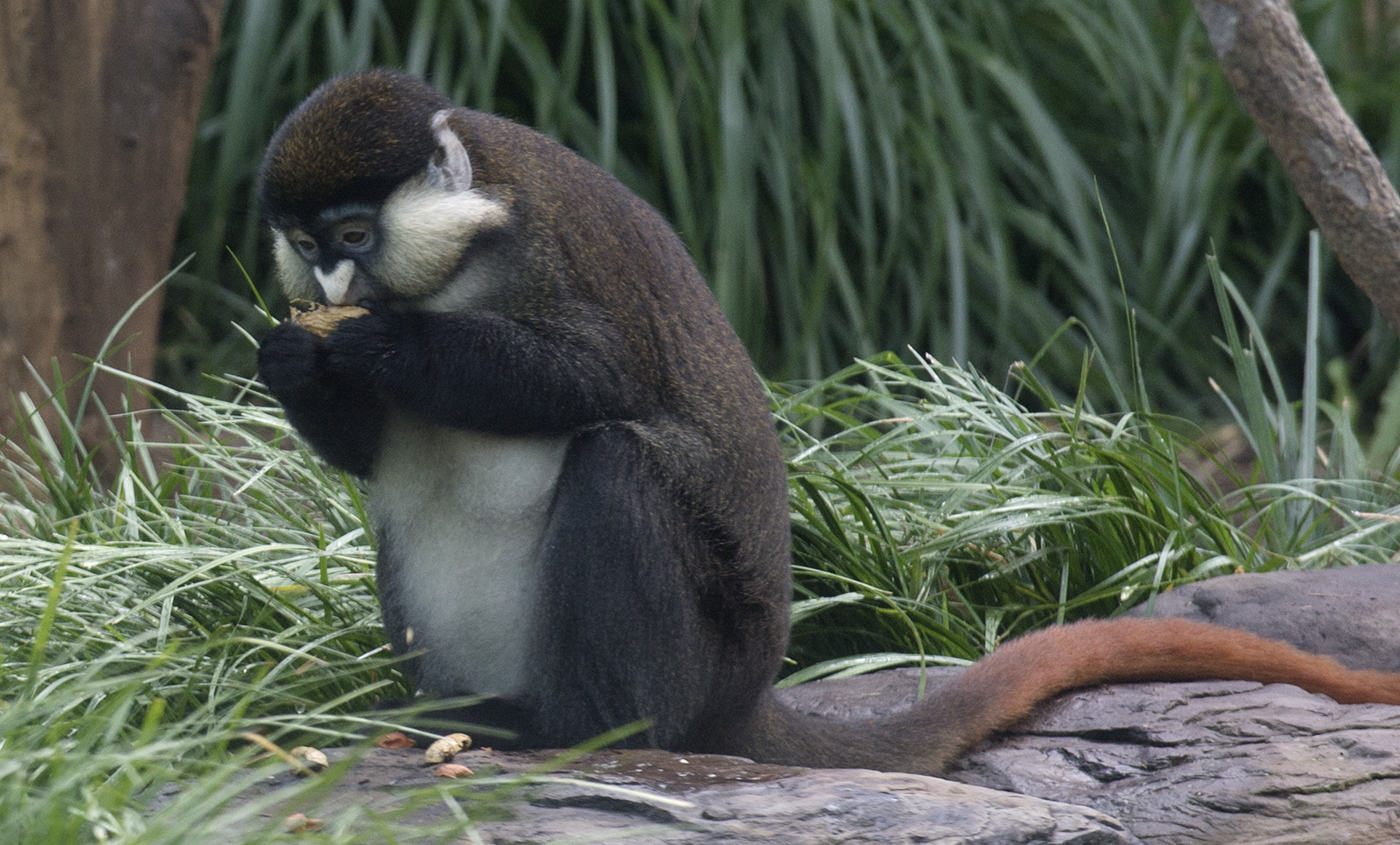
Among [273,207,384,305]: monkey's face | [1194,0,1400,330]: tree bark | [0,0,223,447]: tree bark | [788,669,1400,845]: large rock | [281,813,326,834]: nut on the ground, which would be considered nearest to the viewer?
[281,813,326,834]: nut on the ground

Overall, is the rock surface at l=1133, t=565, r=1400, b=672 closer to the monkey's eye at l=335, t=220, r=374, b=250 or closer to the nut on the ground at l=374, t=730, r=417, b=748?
the nut on the ground at l=374, t=730, r=417, b=748

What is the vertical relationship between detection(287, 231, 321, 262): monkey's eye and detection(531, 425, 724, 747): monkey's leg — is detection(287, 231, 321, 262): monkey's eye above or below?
above

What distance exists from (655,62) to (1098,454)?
8.71 ft

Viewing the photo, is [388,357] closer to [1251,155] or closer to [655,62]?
[655,62]

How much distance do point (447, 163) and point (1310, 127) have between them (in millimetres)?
2048

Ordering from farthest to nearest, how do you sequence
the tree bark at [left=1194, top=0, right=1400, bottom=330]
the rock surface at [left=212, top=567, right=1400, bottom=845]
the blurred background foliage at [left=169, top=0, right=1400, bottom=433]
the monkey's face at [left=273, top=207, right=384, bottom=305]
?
the blurred background foliage at [left=169, top=0, right=1400, bottom=433], the tree bark at [left=1194, top=0, right=1400, bottom=330], the monkey's face at [left=273, top=207, right=384, bottom=305], the rock surface at [left=212, top=567, right=1400, bottom=845]

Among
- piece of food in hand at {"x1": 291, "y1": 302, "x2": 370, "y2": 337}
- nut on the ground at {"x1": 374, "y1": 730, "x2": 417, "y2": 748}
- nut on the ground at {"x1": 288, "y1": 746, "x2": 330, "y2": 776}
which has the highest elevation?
piece of food in hand at {"x1": 291, "y1": 302, "x2": 370, "y2": 337}

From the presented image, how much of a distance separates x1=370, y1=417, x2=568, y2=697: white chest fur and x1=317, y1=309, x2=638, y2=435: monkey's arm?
0.28 ft

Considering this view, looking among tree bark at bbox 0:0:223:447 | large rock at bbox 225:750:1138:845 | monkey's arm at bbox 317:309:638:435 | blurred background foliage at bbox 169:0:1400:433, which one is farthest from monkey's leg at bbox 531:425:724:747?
blurred background foliage at bbox 169:0:1400:433

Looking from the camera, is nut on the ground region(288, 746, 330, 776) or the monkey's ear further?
the monkey's ear

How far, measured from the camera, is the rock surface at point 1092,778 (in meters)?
1.97

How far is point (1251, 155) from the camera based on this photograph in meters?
5.80

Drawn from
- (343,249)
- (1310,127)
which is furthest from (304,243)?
(1310,127)

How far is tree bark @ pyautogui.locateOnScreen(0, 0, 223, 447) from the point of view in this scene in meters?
3.93
